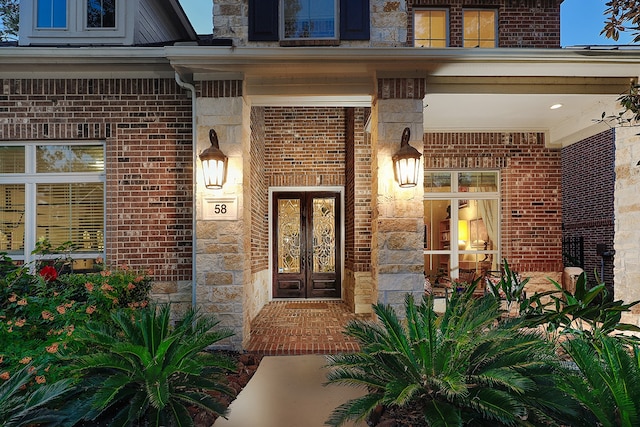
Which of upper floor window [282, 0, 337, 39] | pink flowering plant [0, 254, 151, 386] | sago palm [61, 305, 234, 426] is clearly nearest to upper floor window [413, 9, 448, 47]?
upper floor window [282, 0, 337, 39]

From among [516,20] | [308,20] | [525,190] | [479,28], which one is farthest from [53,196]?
[516,20]

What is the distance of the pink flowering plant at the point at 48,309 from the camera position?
2.57 m

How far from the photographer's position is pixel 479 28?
23.4 feet

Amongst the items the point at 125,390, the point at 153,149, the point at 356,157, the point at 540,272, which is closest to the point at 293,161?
the point at 356,157

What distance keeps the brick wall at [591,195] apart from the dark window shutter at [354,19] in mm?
7963

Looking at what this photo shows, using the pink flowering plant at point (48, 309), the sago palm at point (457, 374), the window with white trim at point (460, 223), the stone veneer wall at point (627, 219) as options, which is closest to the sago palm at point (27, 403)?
the pink flowering plant at point (48, 309)

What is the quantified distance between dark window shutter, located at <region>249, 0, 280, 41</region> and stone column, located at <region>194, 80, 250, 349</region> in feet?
2.71

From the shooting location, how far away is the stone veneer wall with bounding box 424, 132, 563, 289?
675cm

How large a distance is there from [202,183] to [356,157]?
115 inches

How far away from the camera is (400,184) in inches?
174

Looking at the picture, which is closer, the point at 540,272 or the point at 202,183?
the point at 202,183

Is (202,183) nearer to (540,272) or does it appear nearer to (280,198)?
(280,198)

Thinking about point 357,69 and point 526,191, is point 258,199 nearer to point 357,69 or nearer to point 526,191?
point 357,69

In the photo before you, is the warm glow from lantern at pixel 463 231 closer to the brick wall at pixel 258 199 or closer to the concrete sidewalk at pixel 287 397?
the brick wall at pixel 258 199
